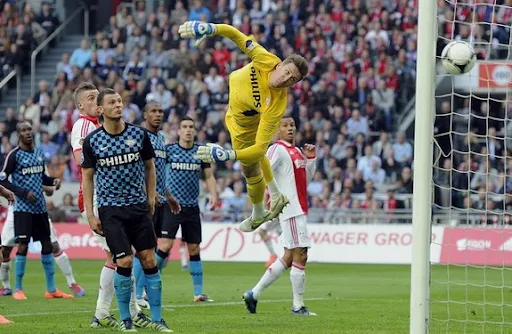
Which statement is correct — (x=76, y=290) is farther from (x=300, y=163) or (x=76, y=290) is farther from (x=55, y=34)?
(x=55, y=34)

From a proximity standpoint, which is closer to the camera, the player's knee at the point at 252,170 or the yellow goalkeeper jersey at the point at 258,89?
the yellow goalkeeper jersey at the point at 258,89

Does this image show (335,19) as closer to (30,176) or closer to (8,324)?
(30,176)

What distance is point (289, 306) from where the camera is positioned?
50.1 ft

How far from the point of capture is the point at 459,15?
28.7 m

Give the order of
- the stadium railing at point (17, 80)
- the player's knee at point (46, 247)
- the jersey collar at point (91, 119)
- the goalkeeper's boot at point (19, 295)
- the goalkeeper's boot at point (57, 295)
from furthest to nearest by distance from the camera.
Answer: the stadium railing at point (17, 80) → the player's knee at point (46, 247) → the goalkeeper's boot at point (57, 295) → the goalkeeper's boot at point (19, 295) → the jersey collar at point (91, 119)

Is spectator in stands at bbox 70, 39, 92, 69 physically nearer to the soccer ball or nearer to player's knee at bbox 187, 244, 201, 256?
player's knee at bbox 187, 244, 201, 256

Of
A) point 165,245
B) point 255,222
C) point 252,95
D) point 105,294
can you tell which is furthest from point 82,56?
point 105,294

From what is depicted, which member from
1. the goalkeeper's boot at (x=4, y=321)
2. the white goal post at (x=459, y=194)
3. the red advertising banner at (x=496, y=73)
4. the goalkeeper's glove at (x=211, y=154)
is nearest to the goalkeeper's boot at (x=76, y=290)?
the goalkeeper's boot at (x=4, y=321)

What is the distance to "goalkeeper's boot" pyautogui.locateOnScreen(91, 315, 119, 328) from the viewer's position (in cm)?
1191

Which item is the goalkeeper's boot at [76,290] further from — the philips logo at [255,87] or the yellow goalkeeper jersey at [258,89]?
the philips logo at [255,87]

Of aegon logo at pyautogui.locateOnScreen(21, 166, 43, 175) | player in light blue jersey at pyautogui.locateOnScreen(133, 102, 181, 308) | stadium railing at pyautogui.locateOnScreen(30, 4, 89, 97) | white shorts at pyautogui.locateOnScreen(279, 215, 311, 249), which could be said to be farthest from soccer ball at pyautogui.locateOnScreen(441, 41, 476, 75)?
stadium railing at pyautogui.locateOnScreen(30, 4, 89, 97)

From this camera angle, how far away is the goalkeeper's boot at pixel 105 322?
11906 millimetres

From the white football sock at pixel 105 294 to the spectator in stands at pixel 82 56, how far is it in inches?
871

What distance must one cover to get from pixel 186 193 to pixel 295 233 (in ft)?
9.09
